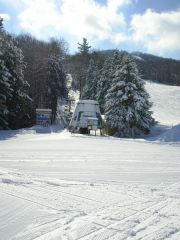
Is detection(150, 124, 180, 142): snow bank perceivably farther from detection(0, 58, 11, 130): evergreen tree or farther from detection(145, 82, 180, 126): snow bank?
detection(145, 82, 180, 126): snow bank

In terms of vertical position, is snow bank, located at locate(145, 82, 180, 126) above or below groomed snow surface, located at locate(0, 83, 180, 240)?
above

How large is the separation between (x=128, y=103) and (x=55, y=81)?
15906 mm

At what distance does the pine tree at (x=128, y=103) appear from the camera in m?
38.1

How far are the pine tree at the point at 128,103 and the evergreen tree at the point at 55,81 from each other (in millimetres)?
13631

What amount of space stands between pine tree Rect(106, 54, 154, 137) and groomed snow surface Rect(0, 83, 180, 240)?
24.1 metres

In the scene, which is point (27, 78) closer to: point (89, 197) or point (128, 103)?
point (128, 103)

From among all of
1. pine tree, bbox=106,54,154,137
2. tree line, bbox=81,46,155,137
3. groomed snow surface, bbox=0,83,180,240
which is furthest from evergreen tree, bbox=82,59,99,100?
groomed snow surface, bbox=0,83,180,240

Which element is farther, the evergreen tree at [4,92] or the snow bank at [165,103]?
the snow bank at [165,103]

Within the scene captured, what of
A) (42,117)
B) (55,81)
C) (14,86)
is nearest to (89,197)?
(42,117)

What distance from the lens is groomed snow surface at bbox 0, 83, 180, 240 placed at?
571cm

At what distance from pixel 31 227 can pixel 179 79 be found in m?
139

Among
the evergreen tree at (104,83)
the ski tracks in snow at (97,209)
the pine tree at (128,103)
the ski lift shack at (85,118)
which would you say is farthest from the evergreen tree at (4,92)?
the evergreen tree at (104,83)

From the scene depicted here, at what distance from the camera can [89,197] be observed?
25.3 ft

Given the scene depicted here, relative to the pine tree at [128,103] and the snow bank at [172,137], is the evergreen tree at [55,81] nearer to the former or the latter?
the pine tree at [128,103]
